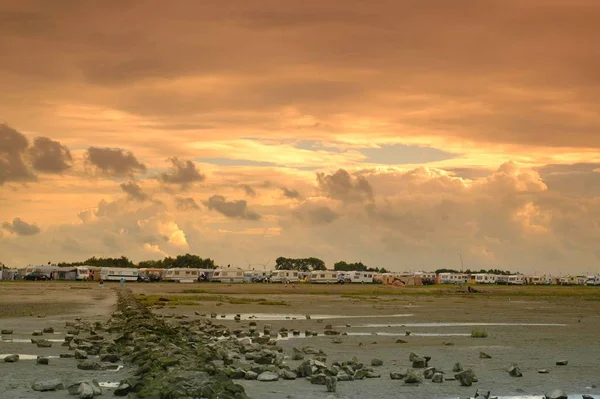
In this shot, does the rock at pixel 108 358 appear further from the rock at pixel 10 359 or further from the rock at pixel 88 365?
the rock at pixel 10 359

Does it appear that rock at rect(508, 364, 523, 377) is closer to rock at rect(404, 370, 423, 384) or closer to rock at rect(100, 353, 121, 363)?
rock at rect(404, 370, 423, 384)

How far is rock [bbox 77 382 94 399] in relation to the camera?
1820cm

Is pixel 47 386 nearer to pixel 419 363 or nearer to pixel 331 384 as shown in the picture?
pixel 331 384

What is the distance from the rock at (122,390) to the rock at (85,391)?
57cm

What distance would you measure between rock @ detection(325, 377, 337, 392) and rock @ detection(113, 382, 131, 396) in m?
5.17

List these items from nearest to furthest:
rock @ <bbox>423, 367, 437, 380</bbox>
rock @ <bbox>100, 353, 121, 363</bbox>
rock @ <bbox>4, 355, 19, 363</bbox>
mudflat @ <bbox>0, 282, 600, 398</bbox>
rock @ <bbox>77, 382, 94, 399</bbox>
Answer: rock @ <bbox>77, 382, 94, 399</bbox> → mudflat @ <bbox>0, 282, 600, 398</bbox> → rock @ <bbox>423, 367, 437, 380</bbox> → rock @ <bbox>4, 355, 19, 363</bbox> → rock @ <bbox>100, 353, 121, 363</bbox>

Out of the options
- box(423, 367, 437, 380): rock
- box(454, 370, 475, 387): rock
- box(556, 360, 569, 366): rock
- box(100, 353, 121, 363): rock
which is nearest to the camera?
box(454, 370, 475, 387): rock

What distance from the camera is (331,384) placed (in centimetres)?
2061

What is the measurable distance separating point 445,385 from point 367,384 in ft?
7.21

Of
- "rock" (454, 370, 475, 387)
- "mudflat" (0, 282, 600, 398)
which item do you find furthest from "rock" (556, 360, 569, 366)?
"rock" (454, 370, 475, 387)

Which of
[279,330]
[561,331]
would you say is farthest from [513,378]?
[561,331]

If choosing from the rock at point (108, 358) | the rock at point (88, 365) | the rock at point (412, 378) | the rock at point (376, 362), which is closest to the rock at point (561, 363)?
the rock at point (376, 362)

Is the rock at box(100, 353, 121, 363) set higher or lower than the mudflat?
higher

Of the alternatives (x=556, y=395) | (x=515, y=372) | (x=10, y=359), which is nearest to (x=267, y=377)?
(x=556, y=395)
